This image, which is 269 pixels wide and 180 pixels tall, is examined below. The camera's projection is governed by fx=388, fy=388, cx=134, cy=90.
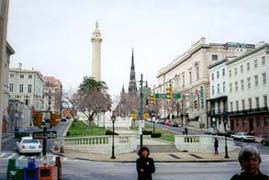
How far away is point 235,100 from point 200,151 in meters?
36.5

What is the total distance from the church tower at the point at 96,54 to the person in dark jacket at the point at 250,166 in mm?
94835

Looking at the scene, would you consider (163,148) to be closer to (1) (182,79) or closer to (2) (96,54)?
(2) (96,54)

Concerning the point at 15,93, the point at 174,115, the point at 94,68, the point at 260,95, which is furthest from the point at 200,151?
the point at 15,93

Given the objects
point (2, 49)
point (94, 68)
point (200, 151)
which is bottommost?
point (200, 151)

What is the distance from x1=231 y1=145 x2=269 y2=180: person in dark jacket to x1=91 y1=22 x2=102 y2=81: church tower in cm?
9484

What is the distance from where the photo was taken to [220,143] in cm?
4116

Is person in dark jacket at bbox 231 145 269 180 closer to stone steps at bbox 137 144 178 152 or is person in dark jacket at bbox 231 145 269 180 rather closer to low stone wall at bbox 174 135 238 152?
stone steps at bbox 137 144 178 152

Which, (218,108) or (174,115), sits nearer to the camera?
(218,108)

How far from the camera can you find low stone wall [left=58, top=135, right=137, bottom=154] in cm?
3744

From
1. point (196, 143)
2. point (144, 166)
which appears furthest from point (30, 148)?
point (144, 166)

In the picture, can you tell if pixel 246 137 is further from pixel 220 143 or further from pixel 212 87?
pixel 212 87

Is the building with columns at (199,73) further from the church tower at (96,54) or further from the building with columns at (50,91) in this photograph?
the building with columns at (50,91)

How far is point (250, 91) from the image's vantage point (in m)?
67.1

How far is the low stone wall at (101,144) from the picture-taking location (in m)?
37.4
